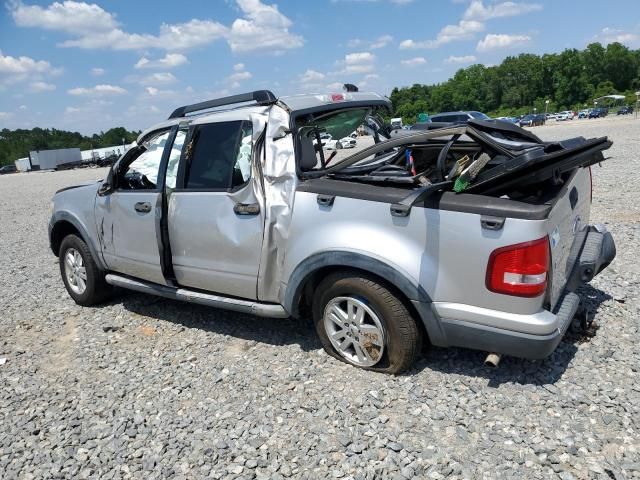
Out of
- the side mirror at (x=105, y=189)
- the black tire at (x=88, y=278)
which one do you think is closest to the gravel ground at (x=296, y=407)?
the black tire at (x=88, y=278)

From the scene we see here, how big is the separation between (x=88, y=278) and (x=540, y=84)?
135848 mm

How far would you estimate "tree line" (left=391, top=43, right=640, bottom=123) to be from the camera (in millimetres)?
115312

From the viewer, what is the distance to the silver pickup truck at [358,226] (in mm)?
2902

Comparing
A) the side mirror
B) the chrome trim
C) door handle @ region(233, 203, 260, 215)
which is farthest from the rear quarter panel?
the side mirror

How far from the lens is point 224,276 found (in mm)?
4000

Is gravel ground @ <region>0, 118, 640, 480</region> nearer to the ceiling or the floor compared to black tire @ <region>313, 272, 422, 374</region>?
nearer to the floor

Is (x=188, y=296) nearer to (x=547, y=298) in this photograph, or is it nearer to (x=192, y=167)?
(x=192, y=167)

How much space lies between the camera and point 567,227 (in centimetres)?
336

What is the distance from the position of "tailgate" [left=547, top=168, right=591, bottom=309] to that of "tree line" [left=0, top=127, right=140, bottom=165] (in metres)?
116

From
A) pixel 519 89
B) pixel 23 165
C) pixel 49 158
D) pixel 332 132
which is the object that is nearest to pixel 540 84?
pixel 519 89

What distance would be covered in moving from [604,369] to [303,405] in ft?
6.57

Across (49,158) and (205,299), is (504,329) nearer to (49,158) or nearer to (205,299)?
Answer: (205,299)

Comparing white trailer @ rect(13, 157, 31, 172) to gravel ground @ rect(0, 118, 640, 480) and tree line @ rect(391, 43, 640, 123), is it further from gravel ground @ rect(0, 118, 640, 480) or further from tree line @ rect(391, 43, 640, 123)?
gravel ground @ rect(0, 118, 640, 480)

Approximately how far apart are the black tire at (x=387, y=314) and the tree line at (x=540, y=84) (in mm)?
113199
